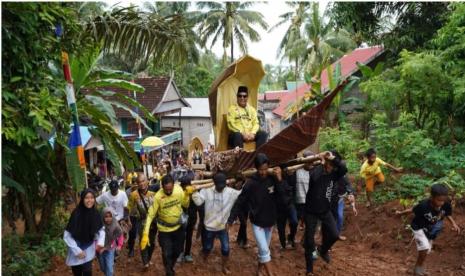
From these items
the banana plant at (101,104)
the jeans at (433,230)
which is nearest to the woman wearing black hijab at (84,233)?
the banana plant at (101,104)

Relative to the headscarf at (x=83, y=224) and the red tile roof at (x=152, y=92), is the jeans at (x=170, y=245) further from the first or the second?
the red tile roof at (x=152, y=92)

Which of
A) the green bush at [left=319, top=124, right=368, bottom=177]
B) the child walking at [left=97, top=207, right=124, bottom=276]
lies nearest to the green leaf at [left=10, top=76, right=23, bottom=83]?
the child walking at [left=97, top=207, right=124, bottom=276]

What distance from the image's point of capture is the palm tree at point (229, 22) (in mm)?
26375

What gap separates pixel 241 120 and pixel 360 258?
2788mm

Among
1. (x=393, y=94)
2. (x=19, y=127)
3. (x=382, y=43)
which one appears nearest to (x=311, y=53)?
(x=382, y=43)

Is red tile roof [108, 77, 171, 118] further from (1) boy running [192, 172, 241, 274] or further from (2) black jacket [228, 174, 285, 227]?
(2) black jacket [228, 174, 285, 227]

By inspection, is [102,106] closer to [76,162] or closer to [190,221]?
[76,162]

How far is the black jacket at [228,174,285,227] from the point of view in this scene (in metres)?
5.48

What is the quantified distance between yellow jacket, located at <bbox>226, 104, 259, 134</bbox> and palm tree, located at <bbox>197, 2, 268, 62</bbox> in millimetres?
20182

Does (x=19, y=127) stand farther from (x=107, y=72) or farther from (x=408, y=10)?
Result: (x=408, y=10)

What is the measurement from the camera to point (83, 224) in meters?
4.86

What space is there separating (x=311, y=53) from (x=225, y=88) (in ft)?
54.4

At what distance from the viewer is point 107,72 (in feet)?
24.0

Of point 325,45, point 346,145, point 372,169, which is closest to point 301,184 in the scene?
point 372,169
